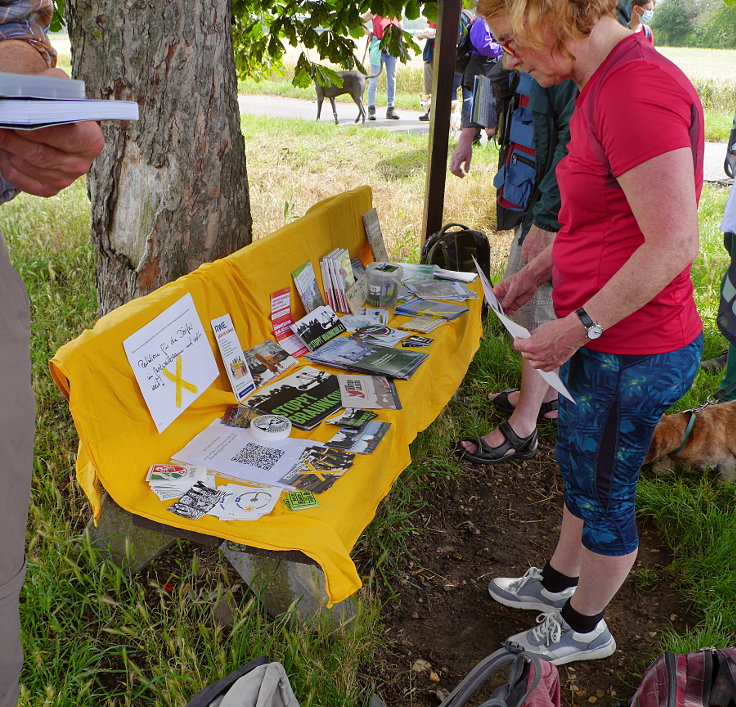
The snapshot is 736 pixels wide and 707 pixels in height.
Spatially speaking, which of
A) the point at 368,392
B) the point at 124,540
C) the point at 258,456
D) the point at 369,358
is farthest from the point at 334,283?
the point at 124,540

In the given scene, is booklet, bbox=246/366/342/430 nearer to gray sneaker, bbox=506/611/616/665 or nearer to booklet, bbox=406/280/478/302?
gray sneaker, bbox=506/611/616/665

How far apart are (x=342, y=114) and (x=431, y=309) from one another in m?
10.3

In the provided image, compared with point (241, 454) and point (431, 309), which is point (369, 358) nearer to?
point (431, 309)

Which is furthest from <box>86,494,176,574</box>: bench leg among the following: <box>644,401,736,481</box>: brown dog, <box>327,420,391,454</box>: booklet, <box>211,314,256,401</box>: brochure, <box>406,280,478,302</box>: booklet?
<box>644,401,736,481</box>: brown dog

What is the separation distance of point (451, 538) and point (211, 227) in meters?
1.75

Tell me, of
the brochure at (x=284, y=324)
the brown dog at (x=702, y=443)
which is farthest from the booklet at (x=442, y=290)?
the brown dog at (x=702, y=443)

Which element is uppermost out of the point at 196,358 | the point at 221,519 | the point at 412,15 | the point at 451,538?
the point at 412,15

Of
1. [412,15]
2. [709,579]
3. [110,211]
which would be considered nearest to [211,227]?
[110,211]

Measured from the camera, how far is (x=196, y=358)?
236 centimetres

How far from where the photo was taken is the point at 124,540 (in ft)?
7.91

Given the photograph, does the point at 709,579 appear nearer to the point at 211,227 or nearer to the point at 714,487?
the point at 714,487

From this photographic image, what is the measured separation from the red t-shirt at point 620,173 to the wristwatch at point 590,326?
0.29ft

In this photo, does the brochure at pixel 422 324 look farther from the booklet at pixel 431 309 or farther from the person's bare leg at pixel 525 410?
the person's bare leg at pixel 525 410

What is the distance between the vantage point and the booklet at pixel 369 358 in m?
2.73
